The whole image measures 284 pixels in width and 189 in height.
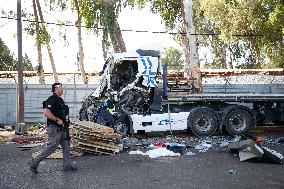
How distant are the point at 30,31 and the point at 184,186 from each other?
62.5 ft

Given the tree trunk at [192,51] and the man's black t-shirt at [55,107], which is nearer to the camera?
the man's black t-shirt at [55,107]

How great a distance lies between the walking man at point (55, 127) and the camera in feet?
24.2

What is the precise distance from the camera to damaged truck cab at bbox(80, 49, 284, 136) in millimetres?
12562

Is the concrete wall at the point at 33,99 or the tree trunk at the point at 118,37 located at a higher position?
the tree trunk at the point at 118,37

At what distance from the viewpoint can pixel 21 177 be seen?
7.07 m

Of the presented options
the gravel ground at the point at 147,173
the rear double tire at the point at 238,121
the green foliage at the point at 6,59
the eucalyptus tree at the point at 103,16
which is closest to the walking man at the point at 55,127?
the gravel ground at the point at 147,173

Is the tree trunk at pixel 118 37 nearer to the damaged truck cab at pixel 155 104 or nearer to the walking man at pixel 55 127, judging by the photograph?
the damaged truck cab at pixel 155 104

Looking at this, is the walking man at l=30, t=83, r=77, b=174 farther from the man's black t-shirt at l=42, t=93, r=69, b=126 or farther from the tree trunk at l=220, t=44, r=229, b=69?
the tree trunk at l=220, t=44, r=229, b=69

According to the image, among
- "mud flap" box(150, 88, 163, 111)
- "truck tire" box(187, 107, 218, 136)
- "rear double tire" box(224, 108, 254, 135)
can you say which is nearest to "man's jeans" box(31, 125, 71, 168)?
"mud flap" box(150, 88, 163, 111)

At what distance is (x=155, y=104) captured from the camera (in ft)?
41.7

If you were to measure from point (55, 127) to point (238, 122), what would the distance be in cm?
772

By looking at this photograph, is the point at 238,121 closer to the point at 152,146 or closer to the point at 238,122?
the point at 238,122

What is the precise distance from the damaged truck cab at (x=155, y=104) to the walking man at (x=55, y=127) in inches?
184

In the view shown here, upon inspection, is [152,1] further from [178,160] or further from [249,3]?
[178,160]
